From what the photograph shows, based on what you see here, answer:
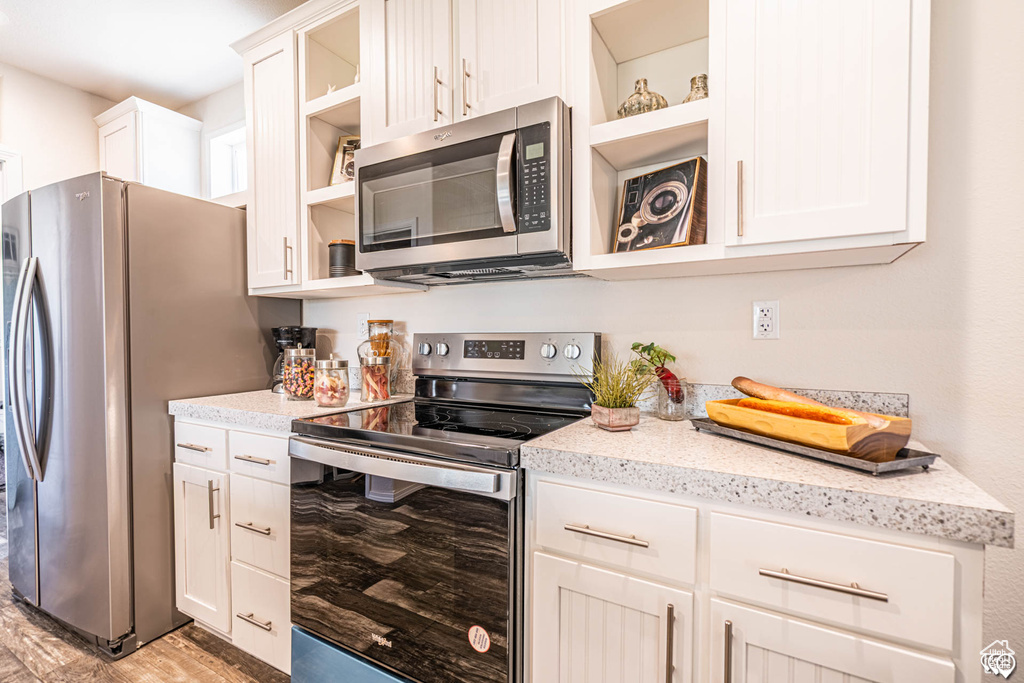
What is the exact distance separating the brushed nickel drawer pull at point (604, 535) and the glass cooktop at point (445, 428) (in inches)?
7.7

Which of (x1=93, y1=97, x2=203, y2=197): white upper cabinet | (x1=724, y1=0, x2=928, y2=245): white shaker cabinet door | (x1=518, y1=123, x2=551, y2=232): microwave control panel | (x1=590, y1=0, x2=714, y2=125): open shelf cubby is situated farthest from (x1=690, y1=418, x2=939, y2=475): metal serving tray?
(x1=93, y1=97, x2=203, y2=197): white upper cabinet

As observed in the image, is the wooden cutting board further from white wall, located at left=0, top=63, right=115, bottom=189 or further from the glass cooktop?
white wall, located at left=0, top=63, right=115, bottom=189

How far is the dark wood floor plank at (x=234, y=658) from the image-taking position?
1.62 m

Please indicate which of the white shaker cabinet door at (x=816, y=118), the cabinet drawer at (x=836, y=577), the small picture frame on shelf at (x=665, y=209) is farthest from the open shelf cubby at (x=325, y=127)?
the cabinet drawer at (x=836, y=577)

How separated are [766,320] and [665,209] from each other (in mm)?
457

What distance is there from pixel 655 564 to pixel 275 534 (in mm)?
1265

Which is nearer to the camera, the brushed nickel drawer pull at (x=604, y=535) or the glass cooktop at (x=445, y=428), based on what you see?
the brushed nickel drawer pull at (x=604, y=535)

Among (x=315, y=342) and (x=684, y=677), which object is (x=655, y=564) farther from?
(x=315, y=342)

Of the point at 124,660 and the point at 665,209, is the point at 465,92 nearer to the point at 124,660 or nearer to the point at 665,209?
the point at 665,209

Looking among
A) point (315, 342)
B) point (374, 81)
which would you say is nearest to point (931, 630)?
point (374, 81)

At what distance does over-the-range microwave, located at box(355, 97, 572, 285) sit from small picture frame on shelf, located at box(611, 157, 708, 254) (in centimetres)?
24

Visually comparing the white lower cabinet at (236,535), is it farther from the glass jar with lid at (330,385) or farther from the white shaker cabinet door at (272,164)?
the white shaker cabinet door at (272,164)

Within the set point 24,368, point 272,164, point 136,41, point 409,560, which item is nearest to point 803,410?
point 409,560

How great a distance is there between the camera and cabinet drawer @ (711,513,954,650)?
2.49ft
